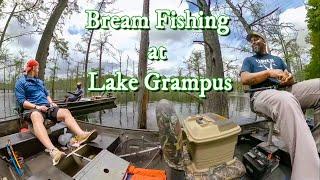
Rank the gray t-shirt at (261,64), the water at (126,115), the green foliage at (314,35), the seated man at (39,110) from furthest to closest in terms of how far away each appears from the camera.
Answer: the green foliage at (314,35) < the water at (126,115) < the seated man at (39,110) < the gray t-shirt at (261,64)

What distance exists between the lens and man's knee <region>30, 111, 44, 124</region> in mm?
4366

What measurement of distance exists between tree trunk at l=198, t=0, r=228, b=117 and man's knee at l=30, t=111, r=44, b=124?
A: 11.9 ft

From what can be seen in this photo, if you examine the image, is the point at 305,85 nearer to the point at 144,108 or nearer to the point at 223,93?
the point at 223,93

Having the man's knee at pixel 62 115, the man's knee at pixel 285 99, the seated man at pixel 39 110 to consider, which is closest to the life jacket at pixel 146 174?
the seated man at pixel 39 110

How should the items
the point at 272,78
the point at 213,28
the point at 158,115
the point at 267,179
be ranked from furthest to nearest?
the point at 213,28 → the point at 272,78 → the point at 267,179 → the point at 158,115

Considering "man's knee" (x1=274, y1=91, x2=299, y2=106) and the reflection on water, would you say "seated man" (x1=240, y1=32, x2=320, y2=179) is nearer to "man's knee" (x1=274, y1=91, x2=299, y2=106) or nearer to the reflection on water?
"man's knee" (x1=274, y1=91, x2=299, y2=106)

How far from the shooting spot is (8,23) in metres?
20.5

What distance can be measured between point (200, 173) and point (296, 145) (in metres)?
0.76

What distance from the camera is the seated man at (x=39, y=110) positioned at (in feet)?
13.9

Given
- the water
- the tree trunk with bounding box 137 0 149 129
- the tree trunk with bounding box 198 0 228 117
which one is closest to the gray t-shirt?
the tree trunk with bounding box 198 0 228 117

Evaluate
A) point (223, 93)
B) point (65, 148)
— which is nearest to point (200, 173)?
point (65, 148)

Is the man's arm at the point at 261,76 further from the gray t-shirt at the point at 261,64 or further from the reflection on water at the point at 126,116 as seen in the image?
the reflection on water at the point at 126,116

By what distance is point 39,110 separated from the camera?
4.63 metres

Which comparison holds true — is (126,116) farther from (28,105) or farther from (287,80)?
(287,80)
